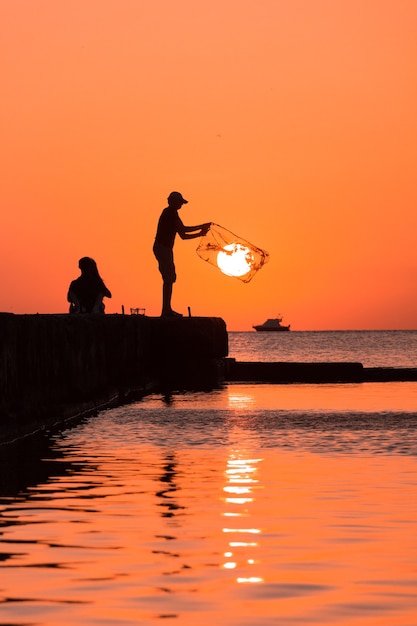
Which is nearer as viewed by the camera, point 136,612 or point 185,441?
point 136,612

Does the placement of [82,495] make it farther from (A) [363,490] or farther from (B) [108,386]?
(B) [108,386]

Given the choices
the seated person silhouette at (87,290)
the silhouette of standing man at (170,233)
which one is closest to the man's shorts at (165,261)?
the silhouette of standing man at (170,233)

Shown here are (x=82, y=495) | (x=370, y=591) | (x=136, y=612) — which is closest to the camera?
(x=136, y=612)

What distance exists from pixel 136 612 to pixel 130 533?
2.12m

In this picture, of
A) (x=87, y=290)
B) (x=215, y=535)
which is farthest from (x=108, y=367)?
(x=215, y=535)

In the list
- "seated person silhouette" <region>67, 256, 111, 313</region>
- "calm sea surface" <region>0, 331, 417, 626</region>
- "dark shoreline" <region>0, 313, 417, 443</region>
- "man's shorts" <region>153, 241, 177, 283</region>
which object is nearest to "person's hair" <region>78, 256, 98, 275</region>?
"seated person silhouette" <region>67, 256, 111, 313</region>

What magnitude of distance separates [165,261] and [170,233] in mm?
498

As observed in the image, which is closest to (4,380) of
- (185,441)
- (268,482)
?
(185,441)

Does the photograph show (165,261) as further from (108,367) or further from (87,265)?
(108,367)

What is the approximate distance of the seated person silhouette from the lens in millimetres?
24328

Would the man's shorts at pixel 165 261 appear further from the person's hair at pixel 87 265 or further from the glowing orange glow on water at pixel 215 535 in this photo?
the glowing orange glow on water at pixel 215 535

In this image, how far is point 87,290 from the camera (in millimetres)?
24469

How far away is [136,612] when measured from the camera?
6.21m

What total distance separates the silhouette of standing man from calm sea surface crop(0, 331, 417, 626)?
425 inches
